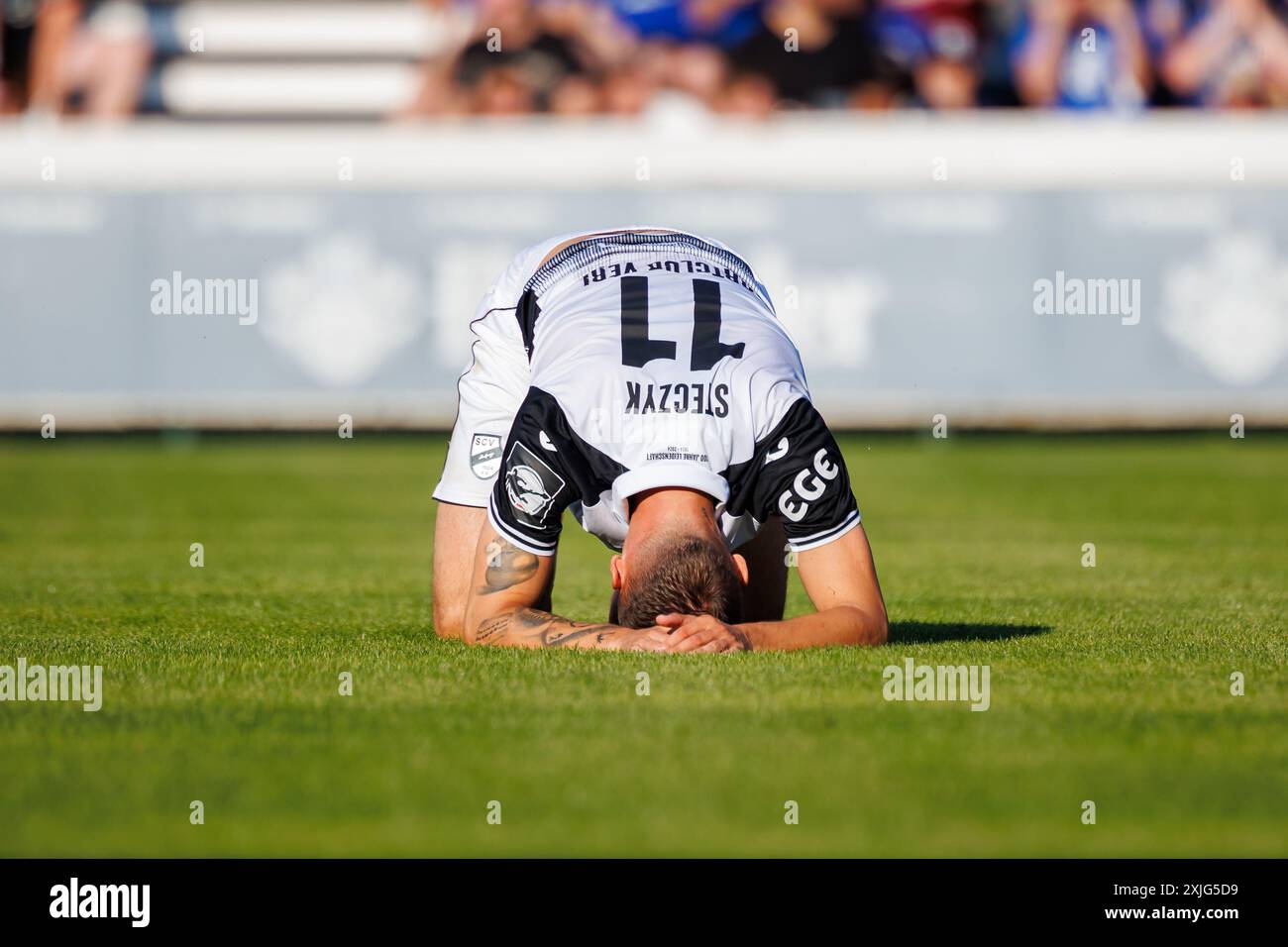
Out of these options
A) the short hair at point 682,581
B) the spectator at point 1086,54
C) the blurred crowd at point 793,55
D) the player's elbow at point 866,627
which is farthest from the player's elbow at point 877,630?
the spectator at point 1086,54

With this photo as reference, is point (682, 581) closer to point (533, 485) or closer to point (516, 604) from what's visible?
point (533, 485)

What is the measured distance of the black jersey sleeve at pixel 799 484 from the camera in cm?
611

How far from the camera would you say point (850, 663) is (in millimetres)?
6238

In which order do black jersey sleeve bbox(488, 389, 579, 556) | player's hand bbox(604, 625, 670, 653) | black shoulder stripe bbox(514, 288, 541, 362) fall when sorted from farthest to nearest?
black shoulder stripe bbox(514, 288, 541, 362) < black jersey sleeve bbox(488, 389, 579, 556) < player's hand bbox(604, 625, 670, 653)

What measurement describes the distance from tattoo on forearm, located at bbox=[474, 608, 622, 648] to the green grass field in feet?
0.21

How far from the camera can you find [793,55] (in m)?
22.0

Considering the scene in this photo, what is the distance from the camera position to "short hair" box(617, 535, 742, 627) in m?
5.89

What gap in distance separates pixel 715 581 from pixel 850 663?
611 mm

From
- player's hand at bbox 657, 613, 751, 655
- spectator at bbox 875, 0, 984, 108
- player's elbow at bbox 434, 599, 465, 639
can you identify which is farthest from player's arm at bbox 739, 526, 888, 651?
spectator at bbox 875, 0, 984, 108

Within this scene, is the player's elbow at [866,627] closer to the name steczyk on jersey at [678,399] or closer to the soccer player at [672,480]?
the soccer player at [672,480]

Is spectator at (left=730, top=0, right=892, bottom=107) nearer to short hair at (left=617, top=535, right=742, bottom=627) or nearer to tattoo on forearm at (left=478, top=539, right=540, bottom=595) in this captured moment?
tattoo on forearm at (left=478, top=539, right=540, bottom=595)

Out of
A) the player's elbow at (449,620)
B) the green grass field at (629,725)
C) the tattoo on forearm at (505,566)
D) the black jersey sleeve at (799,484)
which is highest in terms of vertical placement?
the black jersey sleeve at (799,484)

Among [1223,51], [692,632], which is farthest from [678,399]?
[1223,51]
